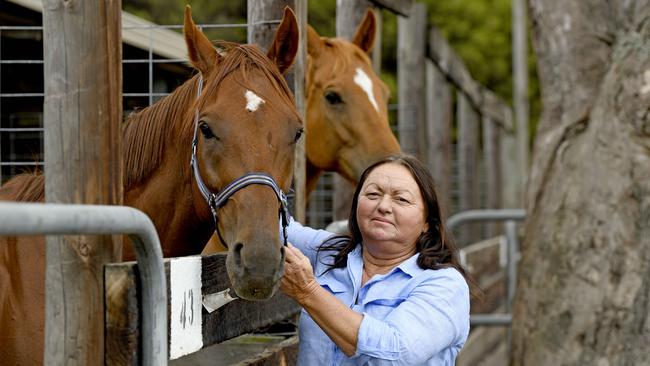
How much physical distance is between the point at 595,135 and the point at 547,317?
1.14m

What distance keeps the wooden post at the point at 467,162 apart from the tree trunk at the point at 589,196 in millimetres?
6903

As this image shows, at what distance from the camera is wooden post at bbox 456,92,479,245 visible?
13.6 meters

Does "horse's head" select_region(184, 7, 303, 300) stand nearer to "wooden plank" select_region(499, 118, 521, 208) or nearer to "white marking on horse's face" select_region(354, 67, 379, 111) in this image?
"white marking on horse's face" select_region(354, 67, 379, 111)

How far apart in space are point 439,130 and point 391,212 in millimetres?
6669

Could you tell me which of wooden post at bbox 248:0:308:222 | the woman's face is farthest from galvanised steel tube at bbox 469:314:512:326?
the woman's face

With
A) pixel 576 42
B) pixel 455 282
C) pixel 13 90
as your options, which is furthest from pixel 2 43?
pixel 455 282

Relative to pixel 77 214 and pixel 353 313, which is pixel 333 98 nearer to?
pixel 353 313

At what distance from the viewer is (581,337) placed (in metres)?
5.82

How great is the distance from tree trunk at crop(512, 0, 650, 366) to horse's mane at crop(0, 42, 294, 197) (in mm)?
3059

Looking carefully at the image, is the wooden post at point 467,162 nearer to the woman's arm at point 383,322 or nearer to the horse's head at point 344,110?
the horse's head at point 344,110

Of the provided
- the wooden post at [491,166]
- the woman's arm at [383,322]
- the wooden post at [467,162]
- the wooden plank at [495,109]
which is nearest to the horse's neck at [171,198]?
the woman's arm at [383,322]

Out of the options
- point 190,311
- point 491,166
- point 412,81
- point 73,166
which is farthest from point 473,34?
point 73,166

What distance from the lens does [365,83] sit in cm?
571

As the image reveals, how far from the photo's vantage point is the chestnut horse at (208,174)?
275 centimetres
